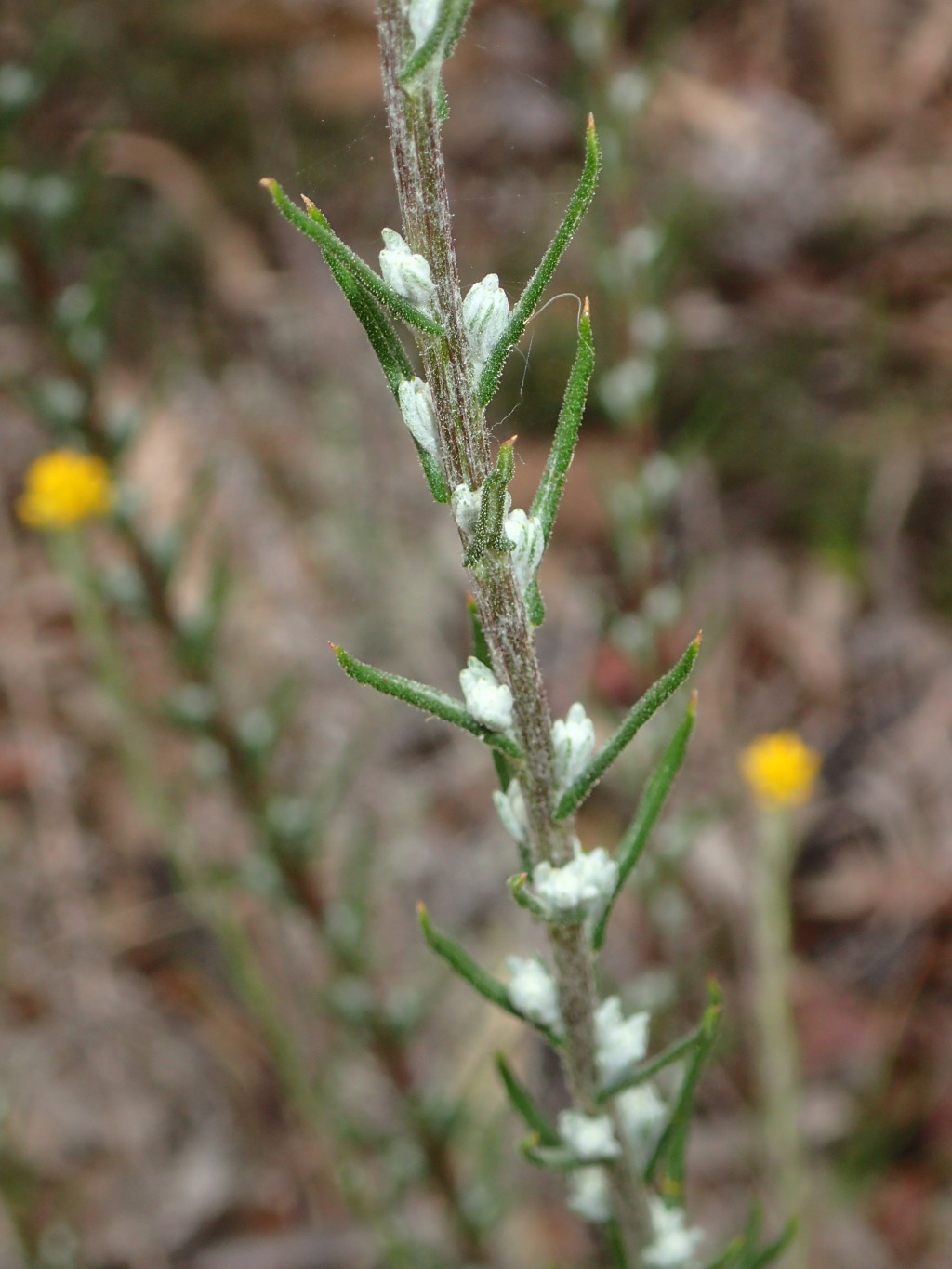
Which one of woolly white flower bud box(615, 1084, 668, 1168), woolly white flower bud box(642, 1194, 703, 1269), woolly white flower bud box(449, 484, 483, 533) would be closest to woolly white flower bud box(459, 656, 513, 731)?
woolly white flower bud box(449, 484, 483, 533)

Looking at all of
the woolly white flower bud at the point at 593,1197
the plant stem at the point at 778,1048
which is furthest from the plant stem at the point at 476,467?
the plant stem at the point at 778,1048

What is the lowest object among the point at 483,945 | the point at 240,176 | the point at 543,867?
the point at 543,867

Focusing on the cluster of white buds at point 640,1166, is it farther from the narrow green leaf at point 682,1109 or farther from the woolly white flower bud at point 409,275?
the woolly white flower bud at point 409,275

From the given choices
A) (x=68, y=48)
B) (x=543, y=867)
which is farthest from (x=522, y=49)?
(x=543, y=867)

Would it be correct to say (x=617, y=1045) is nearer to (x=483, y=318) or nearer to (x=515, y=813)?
(x=515, y=813)

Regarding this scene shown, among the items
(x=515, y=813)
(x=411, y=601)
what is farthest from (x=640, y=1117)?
(x=411, y=601)

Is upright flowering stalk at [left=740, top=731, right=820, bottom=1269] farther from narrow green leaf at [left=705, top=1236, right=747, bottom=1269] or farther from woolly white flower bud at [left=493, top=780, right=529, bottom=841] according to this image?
woolly white flower bud at [left=493, top=780, right=529, bottom=841]

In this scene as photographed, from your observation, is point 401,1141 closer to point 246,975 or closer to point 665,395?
point 246,975
